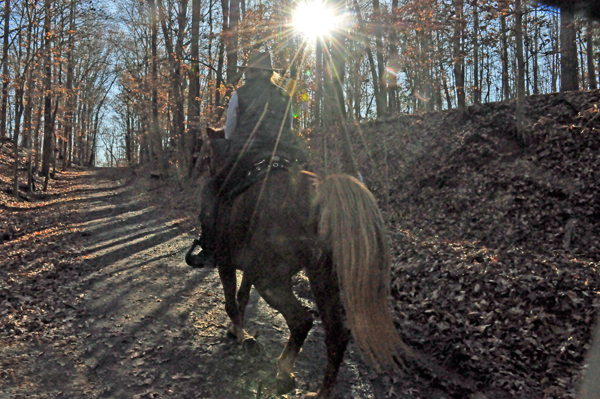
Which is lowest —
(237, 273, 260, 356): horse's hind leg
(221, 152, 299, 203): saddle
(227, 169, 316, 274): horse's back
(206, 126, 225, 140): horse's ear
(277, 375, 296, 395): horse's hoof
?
(277, 375, 296, 395): horse's hoof

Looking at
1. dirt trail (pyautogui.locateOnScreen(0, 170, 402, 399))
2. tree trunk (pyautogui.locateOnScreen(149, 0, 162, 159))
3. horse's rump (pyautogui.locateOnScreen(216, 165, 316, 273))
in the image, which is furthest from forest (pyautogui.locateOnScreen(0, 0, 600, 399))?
tree trunk (pyautogui.locateOnScreen(149, 0, 162, 159))

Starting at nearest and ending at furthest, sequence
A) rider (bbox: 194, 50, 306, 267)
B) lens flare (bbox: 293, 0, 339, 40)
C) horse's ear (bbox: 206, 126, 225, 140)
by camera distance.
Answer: rider (bbox: 194, 50, 306, 267) → horse's ear (bbox: 206, 126, 225, 140) → lens flare (bbox: 293, 0, 339, 40)

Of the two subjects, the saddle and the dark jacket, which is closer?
the saddle

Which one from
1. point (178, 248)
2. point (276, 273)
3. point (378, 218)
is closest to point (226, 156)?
point (276, 273)

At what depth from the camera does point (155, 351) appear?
4.05m

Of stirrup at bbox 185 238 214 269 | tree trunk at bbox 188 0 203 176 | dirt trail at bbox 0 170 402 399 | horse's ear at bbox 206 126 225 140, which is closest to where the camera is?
dirt trail at bbox 0 170 402 399

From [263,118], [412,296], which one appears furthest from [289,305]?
[412,296]

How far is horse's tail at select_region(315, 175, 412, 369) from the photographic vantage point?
2.76 metres

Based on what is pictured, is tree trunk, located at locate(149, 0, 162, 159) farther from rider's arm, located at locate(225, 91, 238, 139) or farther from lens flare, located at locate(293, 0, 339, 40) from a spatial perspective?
rider's arm, located at locate(225, 91, 238, 139)

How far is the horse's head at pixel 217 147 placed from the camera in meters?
4.11

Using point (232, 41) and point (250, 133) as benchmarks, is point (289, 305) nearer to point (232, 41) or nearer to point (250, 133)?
point (250, 133)

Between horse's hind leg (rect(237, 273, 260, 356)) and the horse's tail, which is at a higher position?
the horse's tail

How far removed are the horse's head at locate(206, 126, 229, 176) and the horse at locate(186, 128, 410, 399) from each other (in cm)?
84

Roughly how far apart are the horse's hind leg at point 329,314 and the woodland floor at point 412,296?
0.61m
